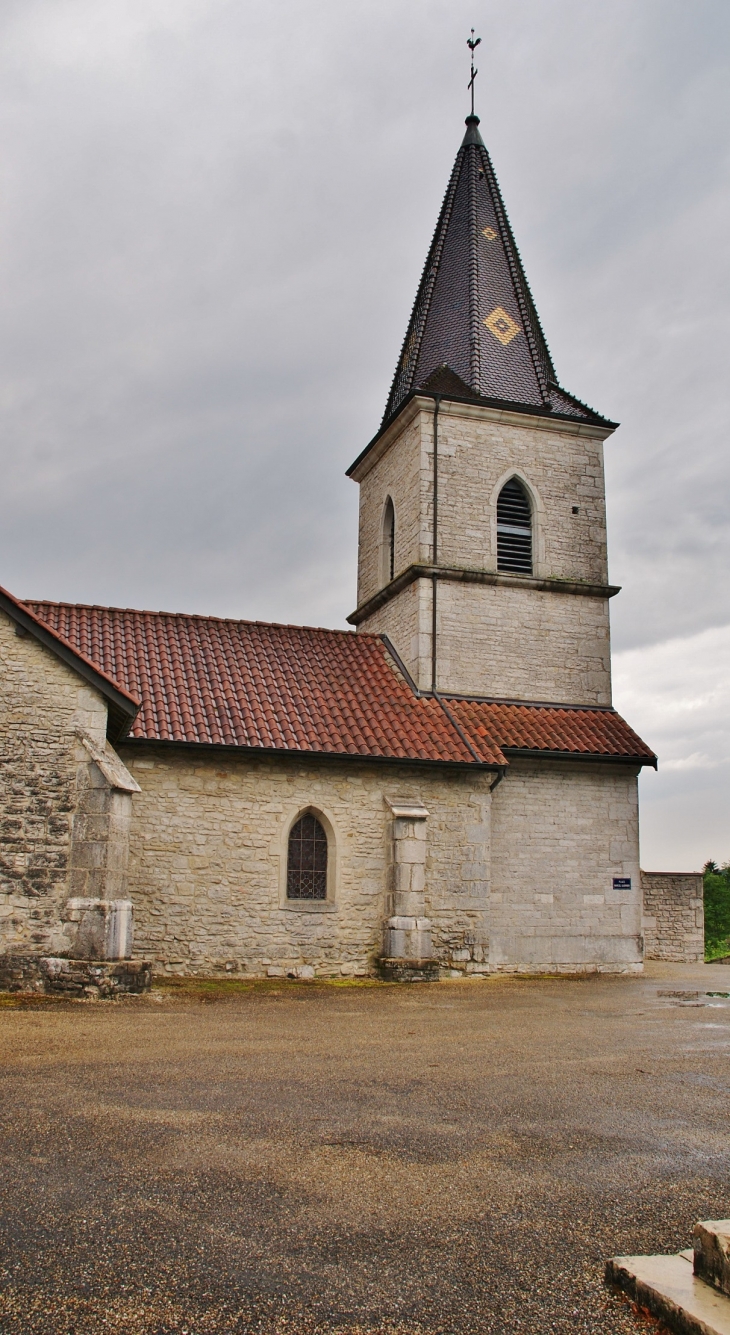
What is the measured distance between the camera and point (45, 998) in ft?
36.1

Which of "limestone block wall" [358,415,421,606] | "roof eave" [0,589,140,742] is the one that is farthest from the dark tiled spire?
"roof eave" [0,589,140,742]

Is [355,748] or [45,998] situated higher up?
[355,748]

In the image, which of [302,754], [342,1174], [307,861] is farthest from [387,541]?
[342,1174]

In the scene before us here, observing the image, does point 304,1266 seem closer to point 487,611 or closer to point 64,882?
point 64,882

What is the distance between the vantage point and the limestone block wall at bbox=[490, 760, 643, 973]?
16.1 meters

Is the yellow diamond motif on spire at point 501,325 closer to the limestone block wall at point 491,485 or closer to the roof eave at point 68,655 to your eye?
the limestone block wall at point 491,485

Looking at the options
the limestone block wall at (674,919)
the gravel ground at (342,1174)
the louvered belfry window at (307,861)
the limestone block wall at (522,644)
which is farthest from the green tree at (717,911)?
the gravel ground at (342,1174)

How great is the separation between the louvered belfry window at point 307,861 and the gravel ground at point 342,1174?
5.61 meters

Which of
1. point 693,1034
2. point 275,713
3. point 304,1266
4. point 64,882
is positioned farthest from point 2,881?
point 304,1266

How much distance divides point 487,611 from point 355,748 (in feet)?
15.9

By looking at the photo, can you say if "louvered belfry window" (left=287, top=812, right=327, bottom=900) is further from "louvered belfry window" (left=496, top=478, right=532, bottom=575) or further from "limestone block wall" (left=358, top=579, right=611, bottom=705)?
"louvered belfry window" (left=496, top=478, right=532, bottom=575)

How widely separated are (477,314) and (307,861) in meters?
12.2

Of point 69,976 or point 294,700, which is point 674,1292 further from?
point 294,700

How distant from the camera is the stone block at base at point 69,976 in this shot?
11.1m
